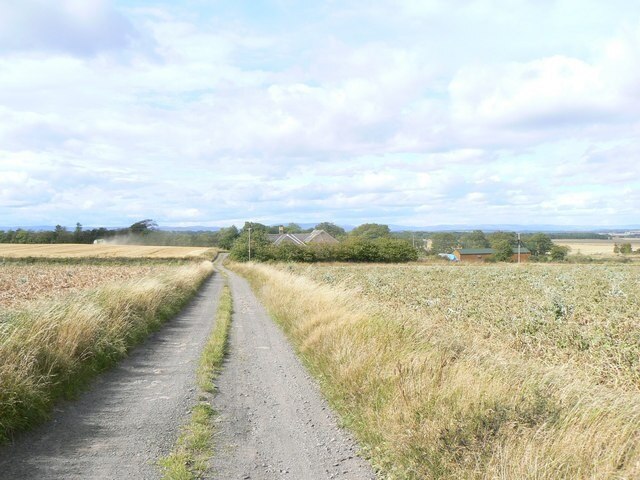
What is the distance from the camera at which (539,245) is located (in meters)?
115

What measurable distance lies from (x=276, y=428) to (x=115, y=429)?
1990mm

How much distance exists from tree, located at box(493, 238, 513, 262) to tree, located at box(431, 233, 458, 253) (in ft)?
143

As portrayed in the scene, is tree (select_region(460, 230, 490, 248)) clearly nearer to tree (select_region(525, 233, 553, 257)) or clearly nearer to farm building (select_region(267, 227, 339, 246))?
tree (select_region(525, 233, 553, 257))

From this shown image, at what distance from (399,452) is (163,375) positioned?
513cm

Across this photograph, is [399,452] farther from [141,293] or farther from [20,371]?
[141,293]

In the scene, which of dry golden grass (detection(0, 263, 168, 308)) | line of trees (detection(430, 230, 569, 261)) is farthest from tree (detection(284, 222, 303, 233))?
dry golden grass (detection(0, 263, 168, 308))

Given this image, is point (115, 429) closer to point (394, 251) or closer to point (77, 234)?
point (394, 251)

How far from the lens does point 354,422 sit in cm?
568

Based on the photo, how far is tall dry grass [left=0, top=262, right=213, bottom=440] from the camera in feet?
17.7

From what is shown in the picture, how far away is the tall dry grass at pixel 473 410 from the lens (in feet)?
12.2

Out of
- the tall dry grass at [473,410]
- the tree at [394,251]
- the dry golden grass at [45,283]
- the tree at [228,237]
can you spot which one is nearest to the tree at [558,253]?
the tree at [394,251]

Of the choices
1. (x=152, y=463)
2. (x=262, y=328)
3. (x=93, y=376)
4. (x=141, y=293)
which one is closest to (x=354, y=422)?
(x=152, y=463)

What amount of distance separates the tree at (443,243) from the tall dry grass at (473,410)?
14477cm

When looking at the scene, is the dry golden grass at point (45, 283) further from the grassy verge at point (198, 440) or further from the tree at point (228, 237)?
the tree at point (228, 237)
